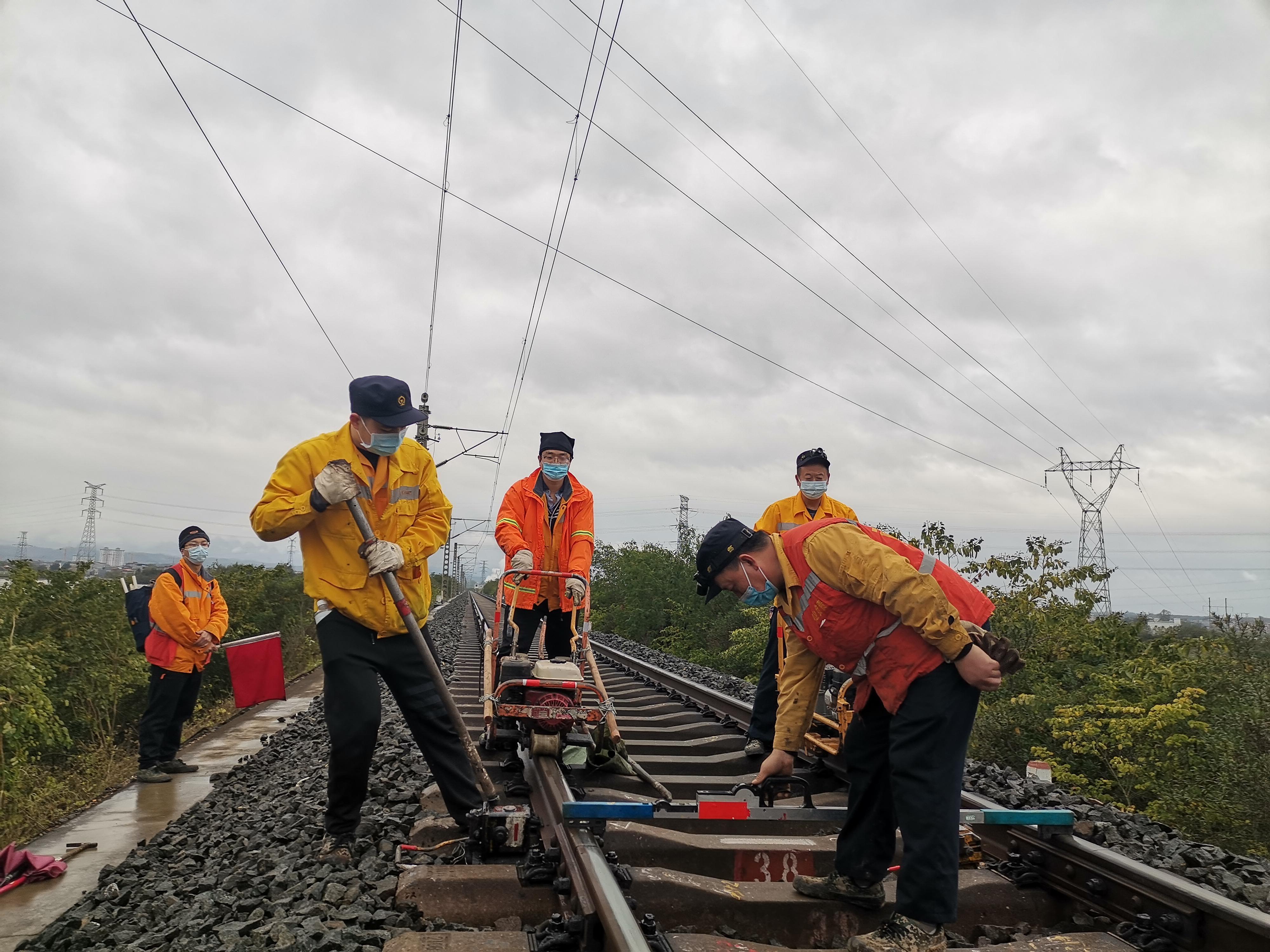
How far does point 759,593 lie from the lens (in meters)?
3.25

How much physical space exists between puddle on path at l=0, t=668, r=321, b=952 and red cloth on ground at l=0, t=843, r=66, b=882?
1.5 inches

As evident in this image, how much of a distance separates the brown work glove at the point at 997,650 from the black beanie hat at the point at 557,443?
3.68 metres

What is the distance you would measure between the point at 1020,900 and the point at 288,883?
2.89 metres

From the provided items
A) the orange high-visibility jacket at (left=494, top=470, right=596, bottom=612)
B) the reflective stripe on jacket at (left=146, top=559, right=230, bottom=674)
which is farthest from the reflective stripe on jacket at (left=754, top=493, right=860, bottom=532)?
the reflective stripe on jacket at (left=146, top=559, right=230, bottom=674)

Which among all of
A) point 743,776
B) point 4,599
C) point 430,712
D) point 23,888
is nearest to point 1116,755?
point 743,776

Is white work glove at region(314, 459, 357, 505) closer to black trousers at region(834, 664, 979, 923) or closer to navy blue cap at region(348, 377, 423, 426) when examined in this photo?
navy blue cap at region(348, 377, 423, 426)

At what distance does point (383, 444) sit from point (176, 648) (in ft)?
16.3

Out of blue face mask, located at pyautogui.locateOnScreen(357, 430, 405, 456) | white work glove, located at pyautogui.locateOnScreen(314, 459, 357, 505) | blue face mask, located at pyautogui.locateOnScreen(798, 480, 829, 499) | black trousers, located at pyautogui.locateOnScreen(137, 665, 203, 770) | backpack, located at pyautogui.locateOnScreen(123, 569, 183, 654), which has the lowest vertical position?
black trousers, located at pyautogui.locateOnScreen(137, 665, 203, 770)

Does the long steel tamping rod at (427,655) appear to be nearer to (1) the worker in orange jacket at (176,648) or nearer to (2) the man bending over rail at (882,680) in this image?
(2) the man bending over rail at (882,680)

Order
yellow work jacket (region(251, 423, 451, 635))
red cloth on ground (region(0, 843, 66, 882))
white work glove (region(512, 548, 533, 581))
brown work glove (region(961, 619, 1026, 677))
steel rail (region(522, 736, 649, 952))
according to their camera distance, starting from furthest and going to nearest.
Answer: white work glove (region(512, 548, 533, 581)) < red cloth on ground (region(0, 843, 66, 882)) < yellow work jacket (region(251, 423, 451, 635)) < brown work glove (region(961, 619, 1026, 677)) < steel rail (region(522, 736, 649, 952))

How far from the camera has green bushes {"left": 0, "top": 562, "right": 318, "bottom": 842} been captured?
22.5 feet

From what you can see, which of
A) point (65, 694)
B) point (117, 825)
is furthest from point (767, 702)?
point (65, 694)

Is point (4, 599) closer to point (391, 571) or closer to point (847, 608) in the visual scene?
point (391, 571)

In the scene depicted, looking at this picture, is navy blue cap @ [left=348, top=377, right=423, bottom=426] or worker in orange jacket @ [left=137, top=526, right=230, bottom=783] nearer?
navy blue cap @ [left=348, top=377, right=423, bottom=426]
